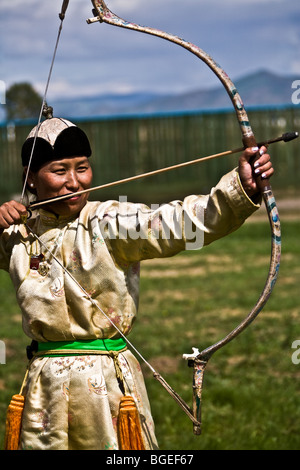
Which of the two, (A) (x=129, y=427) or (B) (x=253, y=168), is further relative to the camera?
(A) (x=129, y=427)

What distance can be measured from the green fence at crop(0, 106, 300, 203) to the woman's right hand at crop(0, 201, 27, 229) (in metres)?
12.8

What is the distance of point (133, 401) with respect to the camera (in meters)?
2.71

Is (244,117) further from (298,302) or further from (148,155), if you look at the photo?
(148,155)

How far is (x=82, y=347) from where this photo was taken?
2.76 meters

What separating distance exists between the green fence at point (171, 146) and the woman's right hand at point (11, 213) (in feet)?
42.1

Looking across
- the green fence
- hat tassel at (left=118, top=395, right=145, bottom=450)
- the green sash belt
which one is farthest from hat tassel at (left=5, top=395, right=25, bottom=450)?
the green fence

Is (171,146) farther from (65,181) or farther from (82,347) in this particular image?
(82,347)

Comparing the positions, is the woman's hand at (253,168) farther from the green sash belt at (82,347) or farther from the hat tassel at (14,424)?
the hat tassel at (14,424)

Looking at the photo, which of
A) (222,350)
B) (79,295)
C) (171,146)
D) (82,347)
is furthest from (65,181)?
(171,146)

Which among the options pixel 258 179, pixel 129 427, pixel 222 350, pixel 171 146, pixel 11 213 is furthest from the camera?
pixel 171 146

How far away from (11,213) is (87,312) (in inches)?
18.7

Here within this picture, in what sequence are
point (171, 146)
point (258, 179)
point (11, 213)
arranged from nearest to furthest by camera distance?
1. point (258, 179)
2. point (11, 213)
3. point (171, 146)

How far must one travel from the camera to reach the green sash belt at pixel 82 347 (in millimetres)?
2756

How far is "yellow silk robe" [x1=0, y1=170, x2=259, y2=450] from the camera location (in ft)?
8.85
